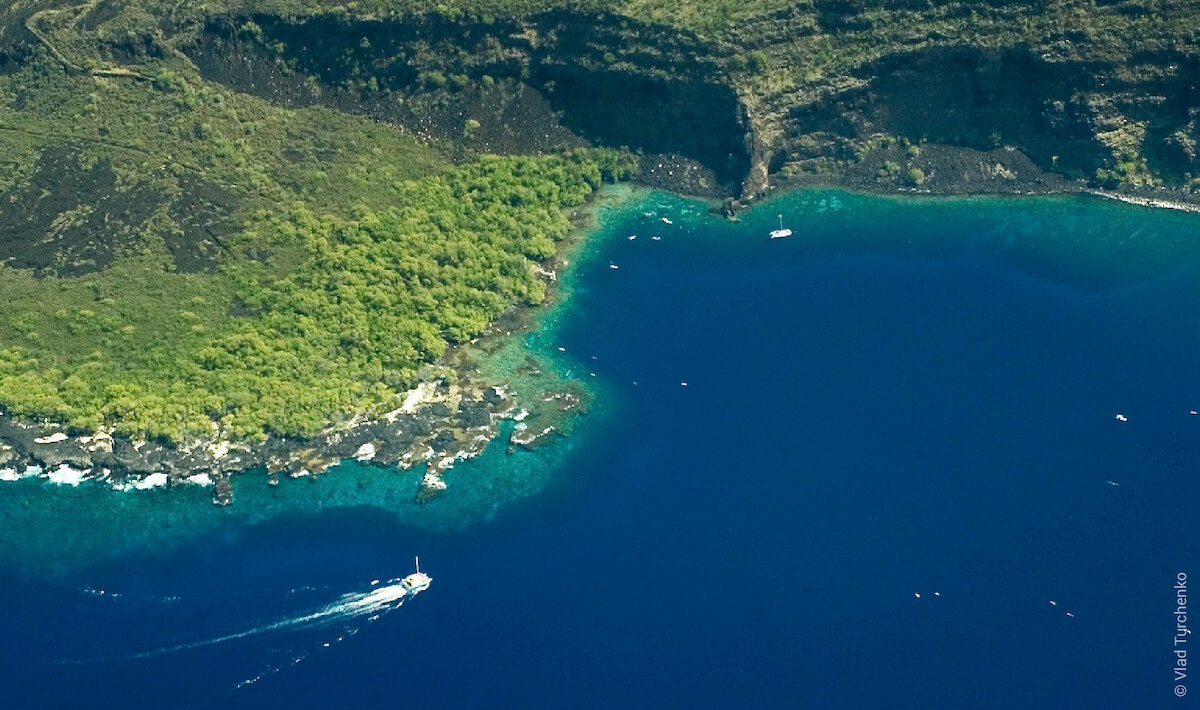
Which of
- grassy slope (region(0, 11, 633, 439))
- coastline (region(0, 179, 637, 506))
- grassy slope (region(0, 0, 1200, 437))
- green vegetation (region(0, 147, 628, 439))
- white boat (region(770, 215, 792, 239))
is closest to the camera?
coastline (region(0, 179, 637, 506))

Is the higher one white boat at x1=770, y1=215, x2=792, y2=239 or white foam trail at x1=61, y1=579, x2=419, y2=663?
white boat at x1=770, y1=215, x2=792, y2=239

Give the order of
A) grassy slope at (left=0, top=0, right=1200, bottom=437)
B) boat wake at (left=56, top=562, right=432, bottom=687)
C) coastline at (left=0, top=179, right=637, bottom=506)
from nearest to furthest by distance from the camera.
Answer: boat wake at (left=56, top=562, right=432, bottom=687) < coastline at (left=0, top=179, right=637, bottom=506) < grassy slope at (left=0, top=0, right=1200, bottom=437)

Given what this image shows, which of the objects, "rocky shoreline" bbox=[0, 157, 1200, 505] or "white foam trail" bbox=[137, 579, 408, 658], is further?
"rocky shoreline" bbox=[0, 157, 1200, 505]

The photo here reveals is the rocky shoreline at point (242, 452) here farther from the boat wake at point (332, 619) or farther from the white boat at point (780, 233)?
the white boat at point (780, 233)

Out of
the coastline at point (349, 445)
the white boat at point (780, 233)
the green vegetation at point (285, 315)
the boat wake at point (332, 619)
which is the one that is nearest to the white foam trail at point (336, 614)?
the boat wake at point (332, 619)

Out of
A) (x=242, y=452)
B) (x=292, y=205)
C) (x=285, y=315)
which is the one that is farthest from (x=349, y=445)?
(x=292, y=205)

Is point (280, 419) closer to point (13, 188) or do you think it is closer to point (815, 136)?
point (13, 188)

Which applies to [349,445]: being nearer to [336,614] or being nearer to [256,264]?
[336,614]

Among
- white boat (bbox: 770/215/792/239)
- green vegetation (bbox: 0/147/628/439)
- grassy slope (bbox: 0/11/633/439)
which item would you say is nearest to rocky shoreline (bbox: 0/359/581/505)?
green vegetation (bbox: 0/147/628/439)

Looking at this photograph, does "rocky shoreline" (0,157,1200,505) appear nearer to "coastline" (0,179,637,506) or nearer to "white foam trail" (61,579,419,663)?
"coastline" (0,179,637,506)
